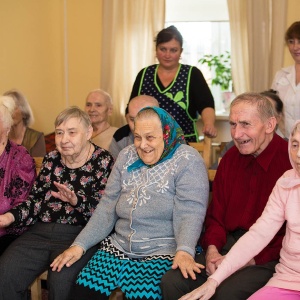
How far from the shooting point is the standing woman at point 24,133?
3668mm

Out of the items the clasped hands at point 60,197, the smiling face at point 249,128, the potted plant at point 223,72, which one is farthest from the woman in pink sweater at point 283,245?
the potted plant at point 223,72

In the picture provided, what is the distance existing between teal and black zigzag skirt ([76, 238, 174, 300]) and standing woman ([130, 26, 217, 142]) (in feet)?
4.54

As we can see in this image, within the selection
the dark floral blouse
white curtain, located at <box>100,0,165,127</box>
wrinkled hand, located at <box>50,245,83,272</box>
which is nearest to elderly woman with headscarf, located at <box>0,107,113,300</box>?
the dark floral blouse

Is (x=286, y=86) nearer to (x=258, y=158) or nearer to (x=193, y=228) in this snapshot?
(x=258, y=158)

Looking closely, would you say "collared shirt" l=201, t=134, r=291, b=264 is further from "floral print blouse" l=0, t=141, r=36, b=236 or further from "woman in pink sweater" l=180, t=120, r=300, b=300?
"floral print blouse" l=0, t=141, r=36, b=236

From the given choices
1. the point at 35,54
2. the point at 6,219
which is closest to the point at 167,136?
the point at 6,219

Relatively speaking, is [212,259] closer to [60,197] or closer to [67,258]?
[67,258]

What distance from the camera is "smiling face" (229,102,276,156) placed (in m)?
2.32

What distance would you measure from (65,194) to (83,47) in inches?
111

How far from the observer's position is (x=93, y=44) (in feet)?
16.8

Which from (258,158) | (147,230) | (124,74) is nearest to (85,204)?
(147,230)

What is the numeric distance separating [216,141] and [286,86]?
146 centimetres

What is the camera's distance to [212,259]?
2.27 metres

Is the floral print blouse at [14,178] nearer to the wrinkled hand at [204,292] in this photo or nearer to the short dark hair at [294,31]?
the wrinkled hand at [204,292]
